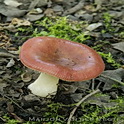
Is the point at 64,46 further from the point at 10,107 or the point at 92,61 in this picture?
the point at 10,107

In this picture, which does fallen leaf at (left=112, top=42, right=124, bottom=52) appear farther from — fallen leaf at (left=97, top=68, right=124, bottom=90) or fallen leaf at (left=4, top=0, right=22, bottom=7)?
fallen leaf at (left=4, top=0, right=22, bottom=7)

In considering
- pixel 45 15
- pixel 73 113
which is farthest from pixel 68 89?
pixel 45 15

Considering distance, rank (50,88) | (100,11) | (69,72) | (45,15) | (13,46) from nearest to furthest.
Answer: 1. (69,72)
2. (50,88)
3. (13,46)
4. (45,15)
5. (100,11)

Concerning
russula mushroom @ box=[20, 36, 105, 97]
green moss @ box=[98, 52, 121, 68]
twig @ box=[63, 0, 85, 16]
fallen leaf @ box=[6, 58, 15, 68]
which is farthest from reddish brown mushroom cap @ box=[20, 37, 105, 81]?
twig @ box=[63, 0, 85, 16]

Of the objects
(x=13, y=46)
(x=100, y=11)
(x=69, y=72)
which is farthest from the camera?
(x=100, y=11)

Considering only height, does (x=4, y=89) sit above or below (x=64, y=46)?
below

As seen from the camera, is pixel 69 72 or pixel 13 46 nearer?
pixel 69 72

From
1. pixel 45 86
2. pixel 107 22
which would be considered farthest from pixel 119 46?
A: pixel 45 86

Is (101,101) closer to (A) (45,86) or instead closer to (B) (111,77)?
(B) (111,77)
